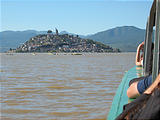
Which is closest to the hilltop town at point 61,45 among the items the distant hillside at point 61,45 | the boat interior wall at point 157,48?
the distant hillside at point 61,45

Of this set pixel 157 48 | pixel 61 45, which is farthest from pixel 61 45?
pixel 157 48

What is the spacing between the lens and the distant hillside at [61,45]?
606 feet

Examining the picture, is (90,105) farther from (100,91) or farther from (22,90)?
(22,90)

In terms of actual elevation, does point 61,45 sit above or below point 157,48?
above

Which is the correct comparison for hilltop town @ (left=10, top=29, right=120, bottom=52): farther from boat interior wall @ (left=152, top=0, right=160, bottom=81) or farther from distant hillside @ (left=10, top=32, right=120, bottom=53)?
boat interior wall @ (left=152, top=0, right=160, bottom=81)

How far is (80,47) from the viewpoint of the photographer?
632 ft

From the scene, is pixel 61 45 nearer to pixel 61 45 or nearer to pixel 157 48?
pixel 61 45

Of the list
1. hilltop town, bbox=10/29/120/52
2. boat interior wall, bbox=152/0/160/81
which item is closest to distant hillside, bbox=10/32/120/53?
hilltop town, bbox=10/29/120/52

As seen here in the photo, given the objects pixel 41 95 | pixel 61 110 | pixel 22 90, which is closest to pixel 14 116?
pixel 61 110

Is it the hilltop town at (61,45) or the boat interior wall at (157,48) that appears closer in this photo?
the boat interior wall at (157,48)

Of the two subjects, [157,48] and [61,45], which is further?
[61,45]

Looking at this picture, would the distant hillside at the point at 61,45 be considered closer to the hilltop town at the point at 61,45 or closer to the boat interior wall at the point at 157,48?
the hilltop town at the point at 61,45

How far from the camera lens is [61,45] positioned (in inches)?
7323

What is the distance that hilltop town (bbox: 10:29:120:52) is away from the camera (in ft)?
606
